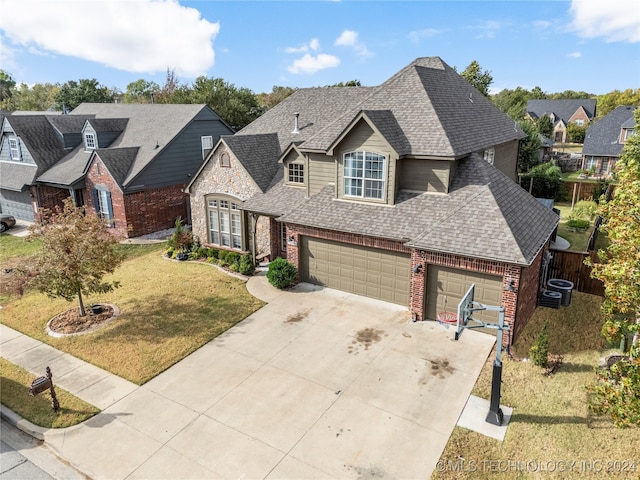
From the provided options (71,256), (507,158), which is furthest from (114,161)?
(507,158)

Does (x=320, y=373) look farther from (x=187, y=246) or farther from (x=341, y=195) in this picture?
(x=187, y=246)

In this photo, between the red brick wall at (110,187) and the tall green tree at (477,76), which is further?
the tall green tree at (477,76)

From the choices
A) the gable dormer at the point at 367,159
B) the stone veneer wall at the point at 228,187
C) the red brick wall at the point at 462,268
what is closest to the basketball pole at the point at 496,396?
the red brick wall at the point at 462,268

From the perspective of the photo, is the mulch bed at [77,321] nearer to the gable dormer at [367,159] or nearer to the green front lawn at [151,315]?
the green front lawn at [151,315]

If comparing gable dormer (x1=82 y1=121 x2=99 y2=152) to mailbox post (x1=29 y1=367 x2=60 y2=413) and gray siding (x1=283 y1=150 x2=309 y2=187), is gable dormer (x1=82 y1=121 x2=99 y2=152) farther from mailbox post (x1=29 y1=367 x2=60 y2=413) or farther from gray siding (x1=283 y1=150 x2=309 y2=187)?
mailbox post (x1=29 y1=367 x2=60 y2=413)

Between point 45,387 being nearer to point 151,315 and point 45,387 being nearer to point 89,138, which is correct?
point 151,315

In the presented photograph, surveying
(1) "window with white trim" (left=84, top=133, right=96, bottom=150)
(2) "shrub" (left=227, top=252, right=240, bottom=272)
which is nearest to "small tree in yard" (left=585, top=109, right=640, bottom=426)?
(2) "shrub" (left=227, top=252, right=240, bottom=272)
